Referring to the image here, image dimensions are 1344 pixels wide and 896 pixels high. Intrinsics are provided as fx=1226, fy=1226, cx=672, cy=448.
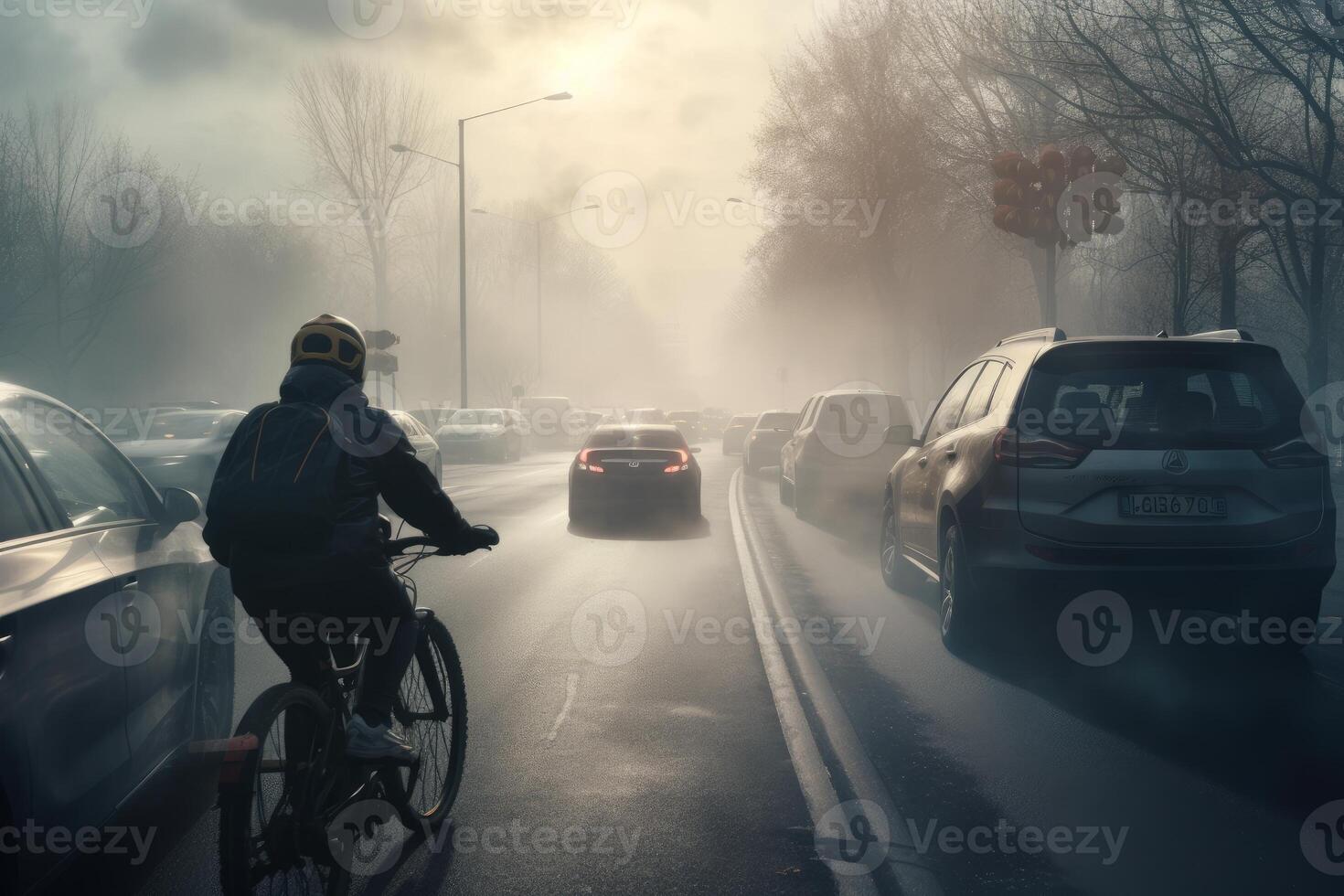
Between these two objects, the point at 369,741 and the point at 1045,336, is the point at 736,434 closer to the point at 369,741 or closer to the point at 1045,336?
the point at 1045,336

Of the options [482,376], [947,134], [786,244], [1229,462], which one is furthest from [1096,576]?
[482,376]

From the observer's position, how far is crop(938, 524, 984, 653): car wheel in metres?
7.07

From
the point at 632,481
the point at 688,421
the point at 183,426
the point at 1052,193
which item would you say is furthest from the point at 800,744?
the point at 688,421

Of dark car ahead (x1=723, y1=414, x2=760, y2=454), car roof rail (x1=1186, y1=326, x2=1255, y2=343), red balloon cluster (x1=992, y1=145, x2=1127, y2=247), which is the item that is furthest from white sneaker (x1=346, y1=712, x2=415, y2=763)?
dark car ahead (x1=723, y1=414, x2=760, y2=454)

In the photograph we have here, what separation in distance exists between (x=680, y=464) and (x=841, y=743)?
1054cm

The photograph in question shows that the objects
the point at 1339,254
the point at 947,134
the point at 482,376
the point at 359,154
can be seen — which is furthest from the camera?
the point at 482,376

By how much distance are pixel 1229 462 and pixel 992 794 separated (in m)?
2.70

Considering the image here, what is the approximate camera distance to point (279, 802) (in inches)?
131

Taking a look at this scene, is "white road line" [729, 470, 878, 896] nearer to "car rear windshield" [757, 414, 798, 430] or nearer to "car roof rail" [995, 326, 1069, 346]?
"car roof rail" [995, 326, 1069, 346]

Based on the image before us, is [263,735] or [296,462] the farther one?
[296,462]

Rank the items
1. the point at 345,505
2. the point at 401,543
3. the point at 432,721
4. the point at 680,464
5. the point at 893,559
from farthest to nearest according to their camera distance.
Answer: the point at 680,464
the point at 893,559
the point at 432,721
the point at 401,543
the point at 345,505

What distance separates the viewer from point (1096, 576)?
255 inches

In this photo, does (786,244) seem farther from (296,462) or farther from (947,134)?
(296,462)

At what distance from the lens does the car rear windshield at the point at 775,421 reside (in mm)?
29250
